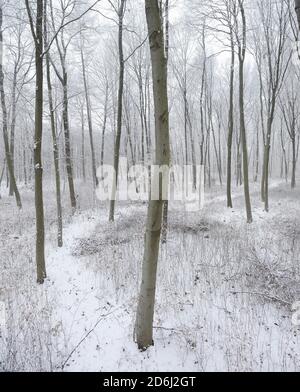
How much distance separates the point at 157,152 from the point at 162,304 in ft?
8.64

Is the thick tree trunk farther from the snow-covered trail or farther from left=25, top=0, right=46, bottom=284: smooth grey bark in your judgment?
left=25, top=0, right=46, bottom=284: smooth grey bark

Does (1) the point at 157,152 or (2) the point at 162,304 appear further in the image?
(2) the point at 162,304

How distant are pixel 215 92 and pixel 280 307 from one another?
24097 millimetres

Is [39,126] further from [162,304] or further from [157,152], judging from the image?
[162,304]

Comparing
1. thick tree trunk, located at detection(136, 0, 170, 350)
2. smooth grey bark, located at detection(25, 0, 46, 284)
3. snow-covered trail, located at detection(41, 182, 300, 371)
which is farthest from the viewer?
smooth grey bark, located at detection(25, 0, 46, 284)

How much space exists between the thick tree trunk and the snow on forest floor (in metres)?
0.47

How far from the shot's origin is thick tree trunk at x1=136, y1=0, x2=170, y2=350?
2.96 metres

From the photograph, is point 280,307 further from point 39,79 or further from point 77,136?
point 77,136

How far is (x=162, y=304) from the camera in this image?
441 cm

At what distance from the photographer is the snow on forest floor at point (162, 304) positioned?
3328 millimetres

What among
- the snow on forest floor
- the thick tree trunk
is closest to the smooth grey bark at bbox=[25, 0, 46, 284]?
the snow on forest floor

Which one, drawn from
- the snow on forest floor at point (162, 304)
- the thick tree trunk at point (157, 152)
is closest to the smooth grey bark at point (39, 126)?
the snow on forest floor at point (162, 304)

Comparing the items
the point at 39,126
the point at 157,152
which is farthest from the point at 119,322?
the point at 39,126

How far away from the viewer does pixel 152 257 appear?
10.5 feet
